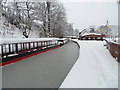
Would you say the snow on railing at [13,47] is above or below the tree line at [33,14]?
below

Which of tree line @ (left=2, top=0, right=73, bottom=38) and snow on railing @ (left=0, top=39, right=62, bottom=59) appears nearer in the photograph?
snow on railing @ (left=0, top=39, right=62, bottom=59)

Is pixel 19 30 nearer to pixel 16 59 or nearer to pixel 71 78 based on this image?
pixel 16 59

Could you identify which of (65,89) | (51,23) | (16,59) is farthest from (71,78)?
(51,23)

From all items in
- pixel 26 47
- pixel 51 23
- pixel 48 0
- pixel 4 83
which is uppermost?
pixel 48 0

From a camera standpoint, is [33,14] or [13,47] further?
[33,14]

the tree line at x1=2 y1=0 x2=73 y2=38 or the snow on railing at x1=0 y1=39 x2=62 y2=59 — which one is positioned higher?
the tree line at x1=2 y1=0 x2=73 y2=38

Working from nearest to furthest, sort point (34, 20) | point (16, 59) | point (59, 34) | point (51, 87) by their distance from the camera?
point (51, 87)
point (16, 59)
point (34, 20)
point (59, 34)

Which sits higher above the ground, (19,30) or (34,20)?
(34,20)

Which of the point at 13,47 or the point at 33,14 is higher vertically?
the point at 33,14

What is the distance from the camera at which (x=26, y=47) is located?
970cm

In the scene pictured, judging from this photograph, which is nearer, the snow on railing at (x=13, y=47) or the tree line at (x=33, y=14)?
the snow on railing at (x=13, y=47)

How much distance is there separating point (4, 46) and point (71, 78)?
17.9 feet

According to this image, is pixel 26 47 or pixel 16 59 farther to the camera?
pixel 26 47

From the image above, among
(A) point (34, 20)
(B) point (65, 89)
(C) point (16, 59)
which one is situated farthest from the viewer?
(A) point (34, 20)
